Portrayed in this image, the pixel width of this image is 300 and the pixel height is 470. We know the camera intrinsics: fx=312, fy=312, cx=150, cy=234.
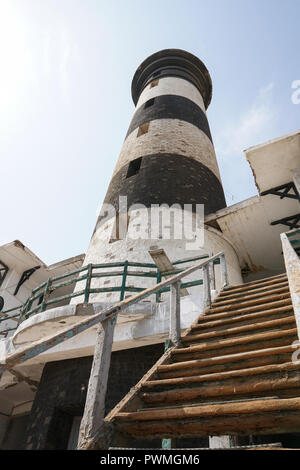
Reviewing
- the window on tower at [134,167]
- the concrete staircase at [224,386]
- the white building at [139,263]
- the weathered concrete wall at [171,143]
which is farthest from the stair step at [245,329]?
the weathered concrete wall at [171,143]

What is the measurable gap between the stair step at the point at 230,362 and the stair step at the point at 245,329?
0.61 meters

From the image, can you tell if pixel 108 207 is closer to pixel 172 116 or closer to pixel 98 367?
pixel 172 116

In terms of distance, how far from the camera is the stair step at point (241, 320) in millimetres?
3748

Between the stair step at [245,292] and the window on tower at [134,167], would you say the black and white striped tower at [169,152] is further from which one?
the stair step at [245,292]

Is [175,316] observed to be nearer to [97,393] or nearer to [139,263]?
[97,393]

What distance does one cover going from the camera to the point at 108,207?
404 inches

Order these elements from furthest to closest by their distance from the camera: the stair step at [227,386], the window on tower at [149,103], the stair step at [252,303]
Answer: the window on tower at [149,103] < the stair step at [252,303] < the stair step at [227,386]

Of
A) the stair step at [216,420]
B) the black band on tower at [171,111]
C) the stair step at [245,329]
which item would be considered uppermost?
the black band on tower at [171,111]

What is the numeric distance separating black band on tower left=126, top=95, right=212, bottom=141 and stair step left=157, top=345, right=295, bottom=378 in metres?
11.7

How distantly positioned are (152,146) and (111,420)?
10443 millimetres

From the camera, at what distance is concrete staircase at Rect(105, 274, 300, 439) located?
2.15m

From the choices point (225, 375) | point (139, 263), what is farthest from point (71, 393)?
point (225, 375)

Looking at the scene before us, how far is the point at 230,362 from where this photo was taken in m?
3.00
